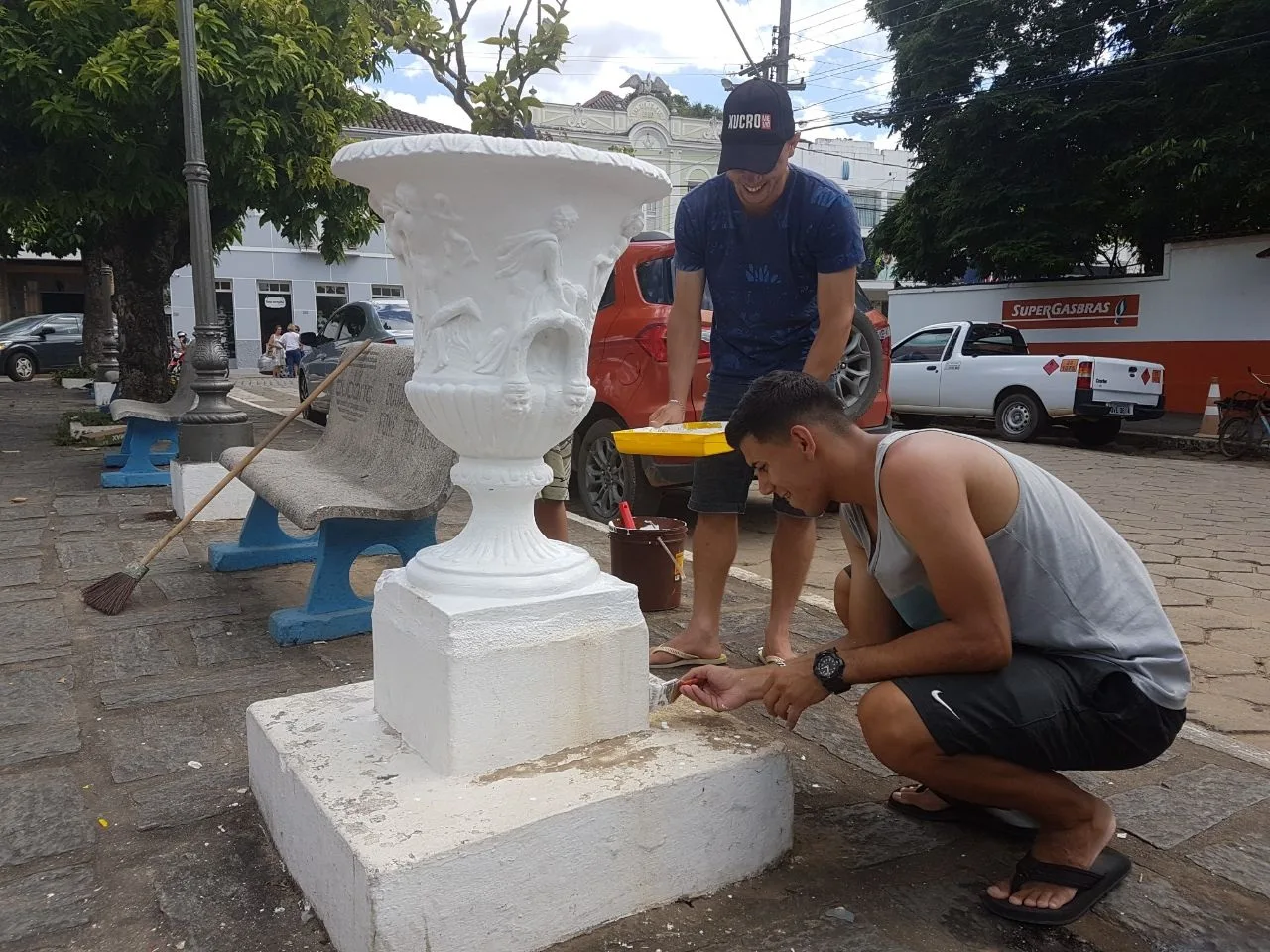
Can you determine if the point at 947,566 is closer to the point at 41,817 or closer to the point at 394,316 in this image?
the point at 41,817

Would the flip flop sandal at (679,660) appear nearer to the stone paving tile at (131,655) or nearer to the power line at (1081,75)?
the stone paving tile at (131,655)

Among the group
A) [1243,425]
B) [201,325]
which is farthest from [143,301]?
[1243,425]

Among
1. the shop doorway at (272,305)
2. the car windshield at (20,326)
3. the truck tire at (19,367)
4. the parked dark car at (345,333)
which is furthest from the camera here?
the shop doorway at (272,305)

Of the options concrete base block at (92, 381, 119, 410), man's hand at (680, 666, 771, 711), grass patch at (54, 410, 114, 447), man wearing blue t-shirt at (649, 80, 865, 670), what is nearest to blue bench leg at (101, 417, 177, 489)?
grass patch at (54, 410, 114, 447)

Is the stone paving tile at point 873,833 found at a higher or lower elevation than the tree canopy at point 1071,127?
lower

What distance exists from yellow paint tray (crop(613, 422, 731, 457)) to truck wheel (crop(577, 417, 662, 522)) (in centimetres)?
274

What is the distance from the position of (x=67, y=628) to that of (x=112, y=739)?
1176 mm

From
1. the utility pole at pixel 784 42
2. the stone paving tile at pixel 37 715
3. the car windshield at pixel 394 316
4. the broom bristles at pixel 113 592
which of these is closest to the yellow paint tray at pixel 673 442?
the stone paving tile at pixel 37 715

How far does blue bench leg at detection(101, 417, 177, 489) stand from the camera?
6.61 meters

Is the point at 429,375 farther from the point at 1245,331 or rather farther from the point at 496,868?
the point at 1245,331

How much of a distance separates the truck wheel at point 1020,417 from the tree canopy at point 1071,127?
4.76 m

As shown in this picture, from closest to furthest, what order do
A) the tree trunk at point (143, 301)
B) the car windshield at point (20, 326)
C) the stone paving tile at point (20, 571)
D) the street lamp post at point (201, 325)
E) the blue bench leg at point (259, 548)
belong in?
1. the stone paving tile at point (20, 571)
2. the blue bench leg at point (259, 548)
3. the street lamp post at point (201, 325)
4. the tree trunk at point (143, 301)
5. the car windshield at point (20, 326)

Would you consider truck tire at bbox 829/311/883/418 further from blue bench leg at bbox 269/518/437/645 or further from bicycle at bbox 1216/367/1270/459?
bicycle at bbox 1216/367/1270/459

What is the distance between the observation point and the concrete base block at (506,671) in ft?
6.13
